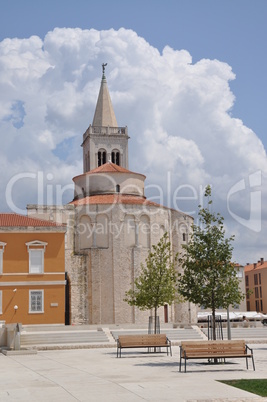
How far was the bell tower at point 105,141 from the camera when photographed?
84188 millimetres

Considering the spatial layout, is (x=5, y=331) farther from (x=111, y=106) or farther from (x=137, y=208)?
(x=111, y=106)

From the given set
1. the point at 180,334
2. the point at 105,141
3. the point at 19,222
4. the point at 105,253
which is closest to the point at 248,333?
the point at 180,334

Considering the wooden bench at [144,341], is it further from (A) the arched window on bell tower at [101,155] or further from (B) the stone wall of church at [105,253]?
(A) the arched window on bell tower at [101,155]

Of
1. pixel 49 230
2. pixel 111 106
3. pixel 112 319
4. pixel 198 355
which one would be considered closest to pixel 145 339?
pixel 198 355

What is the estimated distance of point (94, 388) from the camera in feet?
44.3

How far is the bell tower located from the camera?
3314 inches

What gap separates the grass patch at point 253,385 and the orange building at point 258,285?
8214 cm

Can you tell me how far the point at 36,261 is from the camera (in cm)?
4344

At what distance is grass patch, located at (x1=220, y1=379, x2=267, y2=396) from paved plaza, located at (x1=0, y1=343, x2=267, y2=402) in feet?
0.92

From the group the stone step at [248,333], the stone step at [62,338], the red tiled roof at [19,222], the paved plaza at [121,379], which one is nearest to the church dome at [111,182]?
the red tiled roof at [19,222]

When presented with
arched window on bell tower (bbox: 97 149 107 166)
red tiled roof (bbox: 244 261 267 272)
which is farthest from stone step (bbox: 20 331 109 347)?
red tiled roof (bbox: 244 261 267 272)

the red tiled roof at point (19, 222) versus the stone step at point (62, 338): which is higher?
the red tiled roof at point (19, 222)

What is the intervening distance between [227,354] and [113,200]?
43.8m

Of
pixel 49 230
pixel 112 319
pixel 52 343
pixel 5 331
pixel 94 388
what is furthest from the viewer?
pixel 112 319
